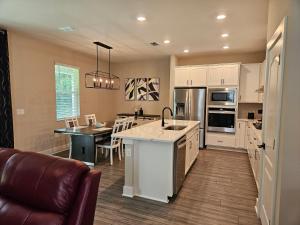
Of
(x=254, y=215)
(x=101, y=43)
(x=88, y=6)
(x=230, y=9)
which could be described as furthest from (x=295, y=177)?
(x=101, y=43)

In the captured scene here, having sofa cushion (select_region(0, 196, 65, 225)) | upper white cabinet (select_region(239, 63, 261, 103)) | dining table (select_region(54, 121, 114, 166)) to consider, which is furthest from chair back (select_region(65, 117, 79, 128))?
upper white cabinet (select_region(239, 63, 261, 103))

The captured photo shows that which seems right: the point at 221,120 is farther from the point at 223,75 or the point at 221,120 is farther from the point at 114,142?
the point at 114,142

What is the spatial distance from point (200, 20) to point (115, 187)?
318cm

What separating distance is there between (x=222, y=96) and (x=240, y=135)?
3.88 ft

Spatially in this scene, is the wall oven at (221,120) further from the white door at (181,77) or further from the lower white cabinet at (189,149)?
the lower white cabinet at (189,149)

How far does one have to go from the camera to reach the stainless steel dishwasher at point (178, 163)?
2.80m

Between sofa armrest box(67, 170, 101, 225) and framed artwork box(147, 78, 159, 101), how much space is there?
19.2ft

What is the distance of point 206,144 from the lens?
579cm

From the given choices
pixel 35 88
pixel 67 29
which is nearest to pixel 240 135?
pixel 67 29

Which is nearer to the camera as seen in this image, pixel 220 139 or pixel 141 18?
pixel 141 18

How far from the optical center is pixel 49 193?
46.0 inches

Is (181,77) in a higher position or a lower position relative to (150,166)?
higher

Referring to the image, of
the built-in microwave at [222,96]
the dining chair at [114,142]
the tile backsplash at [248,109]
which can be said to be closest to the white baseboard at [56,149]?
the dining chair at [114,142]

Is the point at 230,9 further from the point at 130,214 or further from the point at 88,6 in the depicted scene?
the point at 130,214
